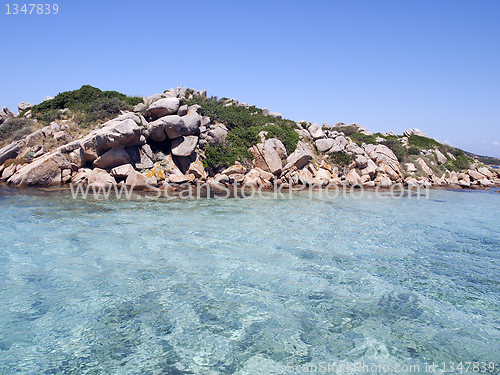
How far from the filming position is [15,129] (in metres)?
26.8

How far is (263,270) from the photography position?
7.43m

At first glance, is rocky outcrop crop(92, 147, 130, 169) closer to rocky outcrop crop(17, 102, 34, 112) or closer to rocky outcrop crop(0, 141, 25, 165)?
rocky outcrop crop(0, 141, 25, 165)

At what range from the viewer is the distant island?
2145 centimetres

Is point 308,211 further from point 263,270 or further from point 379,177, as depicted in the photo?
point 379,177

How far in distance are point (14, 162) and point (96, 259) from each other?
20.0 metres

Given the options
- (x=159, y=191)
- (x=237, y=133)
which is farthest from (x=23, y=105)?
(x=159, y=191)

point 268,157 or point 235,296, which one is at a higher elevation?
point 268,157

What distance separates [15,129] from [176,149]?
1546 centimetres

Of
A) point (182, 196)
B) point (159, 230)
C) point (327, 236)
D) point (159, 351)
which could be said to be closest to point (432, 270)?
point (327, 236)

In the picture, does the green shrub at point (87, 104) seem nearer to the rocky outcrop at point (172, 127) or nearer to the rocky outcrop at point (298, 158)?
the rocky outcrop at point (172, 127)

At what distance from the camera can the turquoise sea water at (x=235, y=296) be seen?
→ 4328 millimetres

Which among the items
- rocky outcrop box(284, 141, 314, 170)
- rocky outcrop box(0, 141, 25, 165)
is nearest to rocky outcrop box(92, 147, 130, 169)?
rocky outcrop box(0, 141, 25, 165)

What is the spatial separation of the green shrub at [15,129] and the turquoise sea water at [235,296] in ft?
57.3

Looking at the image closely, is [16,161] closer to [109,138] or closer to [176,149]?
[109,138]
